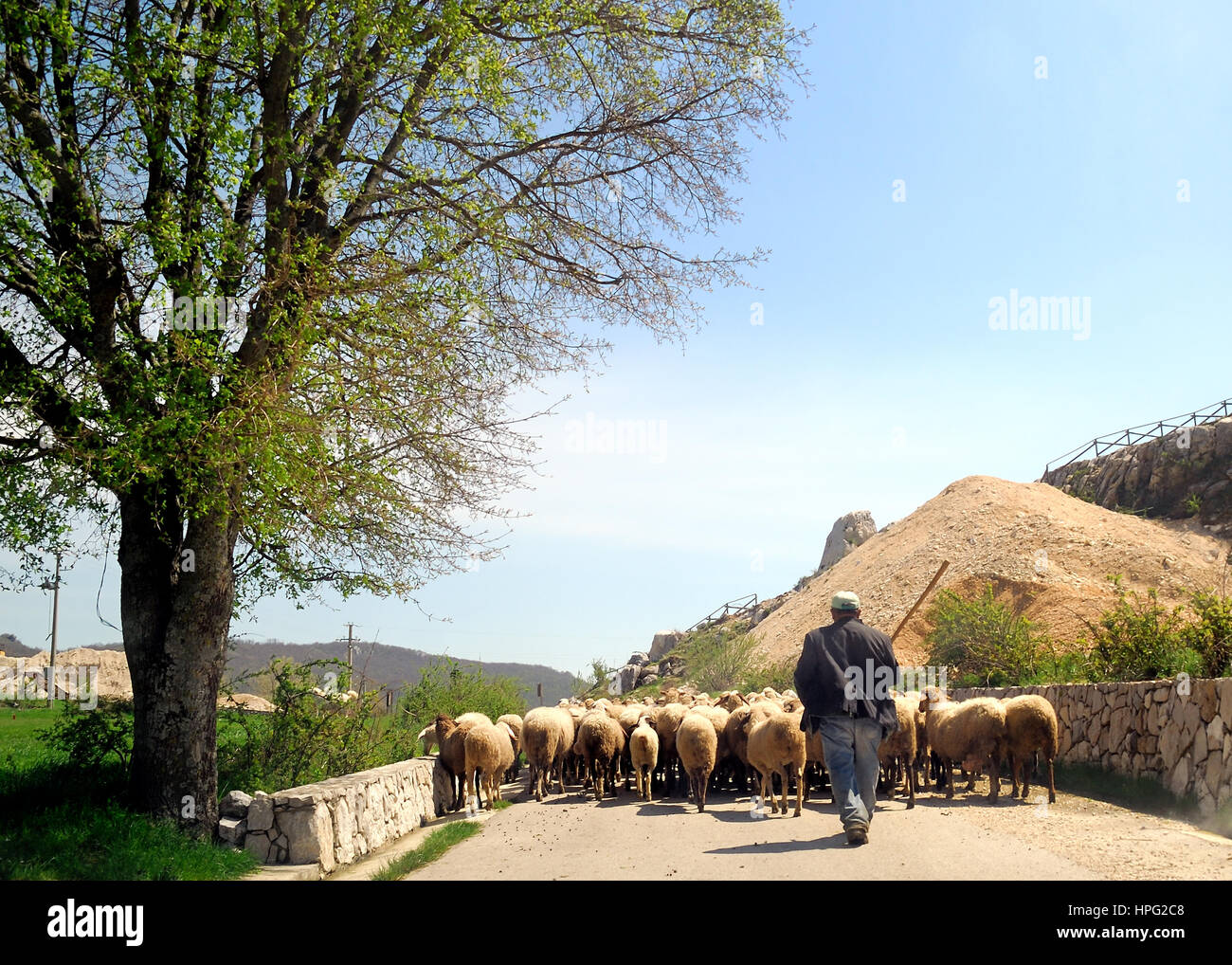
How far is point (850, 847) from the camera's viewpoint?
349 inches

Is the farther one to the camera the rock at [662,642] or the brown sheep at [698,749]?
the rock at [662,642]

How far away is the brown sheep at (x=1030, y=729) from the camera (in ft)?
41.7

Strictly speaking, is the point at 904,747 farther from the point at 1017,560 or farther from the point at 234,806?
the point at 1017,560

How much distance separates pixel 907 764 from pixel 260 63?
12251 millimetres

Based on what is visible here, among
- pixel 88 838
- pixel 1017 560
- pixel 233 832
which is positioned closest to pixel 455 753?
pixel 233 832

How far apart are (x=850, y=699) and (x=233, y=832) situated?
663 centimetres

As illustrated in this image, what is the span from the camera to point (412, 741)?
16.8 m

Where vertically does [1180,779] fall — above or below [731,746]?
above

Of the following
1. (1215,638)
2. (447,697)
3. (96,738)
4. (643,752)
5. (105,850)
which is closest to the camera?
(105,850)

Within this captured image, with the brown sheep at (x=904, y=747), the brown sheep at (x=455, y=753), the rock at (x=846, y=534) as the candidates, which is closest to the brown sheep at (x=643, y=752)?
the brown sheep at (x=455, y=753)

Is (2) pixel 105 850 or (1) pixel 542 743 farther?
(1) pixel 542 743

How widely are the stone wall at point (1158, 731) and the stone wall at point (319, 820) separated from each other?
984 cm

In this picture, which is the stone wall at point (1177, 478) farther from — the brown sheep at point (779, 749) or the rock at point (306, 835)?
the rock at point (306, 835)

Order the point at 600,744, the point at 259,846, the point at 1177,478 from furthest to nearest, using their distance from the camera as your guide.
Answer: the point at 1177,478
the point at 600,744
the point at 259,846
